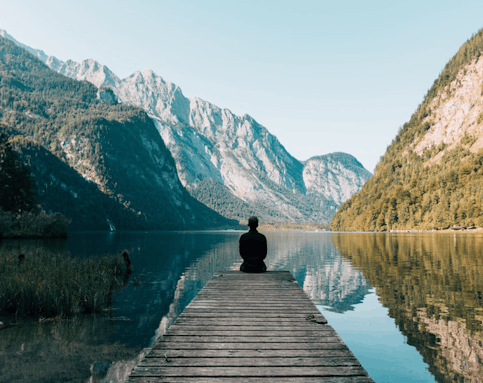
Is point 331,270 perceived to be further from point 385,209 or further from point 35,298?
point 385,209

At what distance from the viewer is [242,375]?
23.0 ft

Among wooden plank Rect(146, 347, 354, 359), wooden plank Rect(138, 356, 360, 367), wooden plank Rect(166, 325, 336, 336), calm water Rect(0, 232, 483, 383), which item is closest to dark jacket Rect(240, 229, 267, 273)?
calm water Rect(0, 232, 483, 383)

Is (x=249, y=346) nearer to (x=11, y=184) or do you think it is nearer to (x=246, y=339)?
(x=246, y=339)

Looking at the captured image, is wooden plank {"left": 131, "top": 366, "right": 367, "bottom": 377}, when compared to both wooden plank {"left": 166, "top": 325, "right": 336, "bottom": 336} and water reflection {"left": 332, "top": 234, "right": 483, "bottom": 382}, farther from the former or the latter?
water reflection {"left": 332, "top": 234, "right": 483, "bottom": 382}

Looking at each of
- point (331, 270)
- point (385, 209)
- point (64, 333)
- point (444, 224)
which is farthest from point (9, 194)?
point (385, 209)

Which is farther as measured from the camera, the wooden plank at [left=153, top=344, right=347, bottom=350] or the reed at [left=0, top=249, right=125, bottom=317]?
the reed at [left=0, top=249, right=125, bottom=317]

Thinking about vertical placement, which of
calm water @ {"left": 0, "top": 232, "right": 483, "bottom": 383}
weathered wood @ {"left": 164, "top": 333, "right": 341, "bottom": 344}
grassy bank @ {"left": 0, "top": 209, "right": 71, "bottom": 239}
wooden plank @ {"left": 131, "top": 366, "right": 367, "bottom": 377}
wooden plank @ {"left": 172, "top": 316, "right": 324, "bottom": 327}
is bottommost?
grassy bank @ {"left": 0, "top": 209, "right": 71, "bottom": 239}

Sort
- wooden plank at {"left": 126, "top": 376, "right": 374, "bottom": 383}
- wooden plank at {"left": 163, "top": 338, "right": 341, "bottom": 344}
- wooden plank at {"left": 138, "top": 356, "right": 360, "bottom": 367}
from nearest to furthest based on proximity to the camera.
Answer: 1. wooden plank at {"left": 126, "top": 376, "right": 374, "bottom": 383}
2. wooden plank at {"left": 138, "top": 356, "right": 360, "bottom": 367}
3. wooden plank at {"left": 163, "top": 338, "right": 341, "bottom": 344}

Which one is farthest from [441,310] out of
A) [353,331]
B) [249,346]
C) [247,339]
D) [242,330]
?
[249,346]

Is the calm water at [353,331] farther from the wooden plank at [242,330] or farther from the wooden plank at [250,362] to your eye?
the wooden plank at [250,362]

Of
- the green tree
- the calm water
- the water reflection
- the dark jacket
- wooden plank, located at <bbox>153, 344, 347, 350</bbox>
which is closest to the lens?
wooden plank, located at <bbox>153, 344, 347, 350</bbox>

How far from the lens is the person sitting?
19.3m

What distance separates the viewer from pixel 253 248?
2012 centimetres

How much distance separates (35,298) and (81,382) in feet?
30.9
